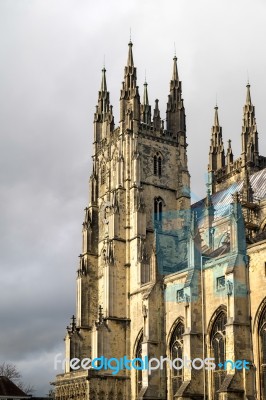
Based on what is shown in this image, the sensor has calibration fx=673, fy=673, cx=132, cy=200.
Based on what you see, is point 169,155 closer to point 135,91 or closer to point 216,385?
point 135,91

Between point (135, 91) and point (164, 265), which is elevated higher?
point (135, 91)

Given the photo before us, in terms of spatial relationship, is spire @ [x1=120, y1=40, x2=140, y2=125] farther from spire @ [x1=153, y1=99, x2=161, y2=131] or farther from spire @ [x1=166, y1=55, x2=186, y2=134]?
spire @ [x1=166, y1=55, x2=186, y2=134]

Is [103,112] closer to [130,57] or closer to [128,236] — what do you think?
[130,57]

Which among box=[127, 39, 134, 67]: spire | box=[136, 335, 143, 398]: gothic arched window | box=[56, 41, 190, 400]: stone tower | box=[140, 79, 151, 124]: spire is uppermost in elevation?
box=[127, 39, 134, 67]: spire

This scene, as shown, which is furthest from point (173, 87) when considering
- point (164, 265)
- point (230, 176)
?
point (164, 265)

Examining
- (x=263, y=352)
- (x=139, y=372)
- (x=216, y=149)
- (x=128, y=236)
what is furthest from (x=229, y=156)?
(x=263, y=352)

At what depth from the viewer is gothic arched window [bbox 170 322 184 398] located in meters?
51.2

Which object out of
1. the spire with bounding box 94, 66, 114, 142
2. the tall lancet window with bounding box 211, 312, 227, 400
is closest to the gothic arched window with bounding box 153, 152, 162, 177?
the spire with bounding box 94, 66, 114, 142

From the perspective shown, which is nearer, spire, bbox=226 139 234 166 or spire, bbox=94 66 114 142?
spire, bbox=94 66 114 142

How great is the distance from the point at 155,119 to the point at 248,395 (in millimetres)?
34227

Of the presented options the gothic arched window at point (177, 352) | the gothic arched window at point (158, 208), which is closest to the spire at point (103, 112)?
the gothic arched window at point (158, 208)

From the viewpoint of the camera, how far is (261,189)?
6309cm

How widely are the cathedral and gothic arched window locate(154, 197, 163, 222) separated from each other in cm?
10

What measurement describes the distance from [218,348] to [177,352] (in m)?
5.69
